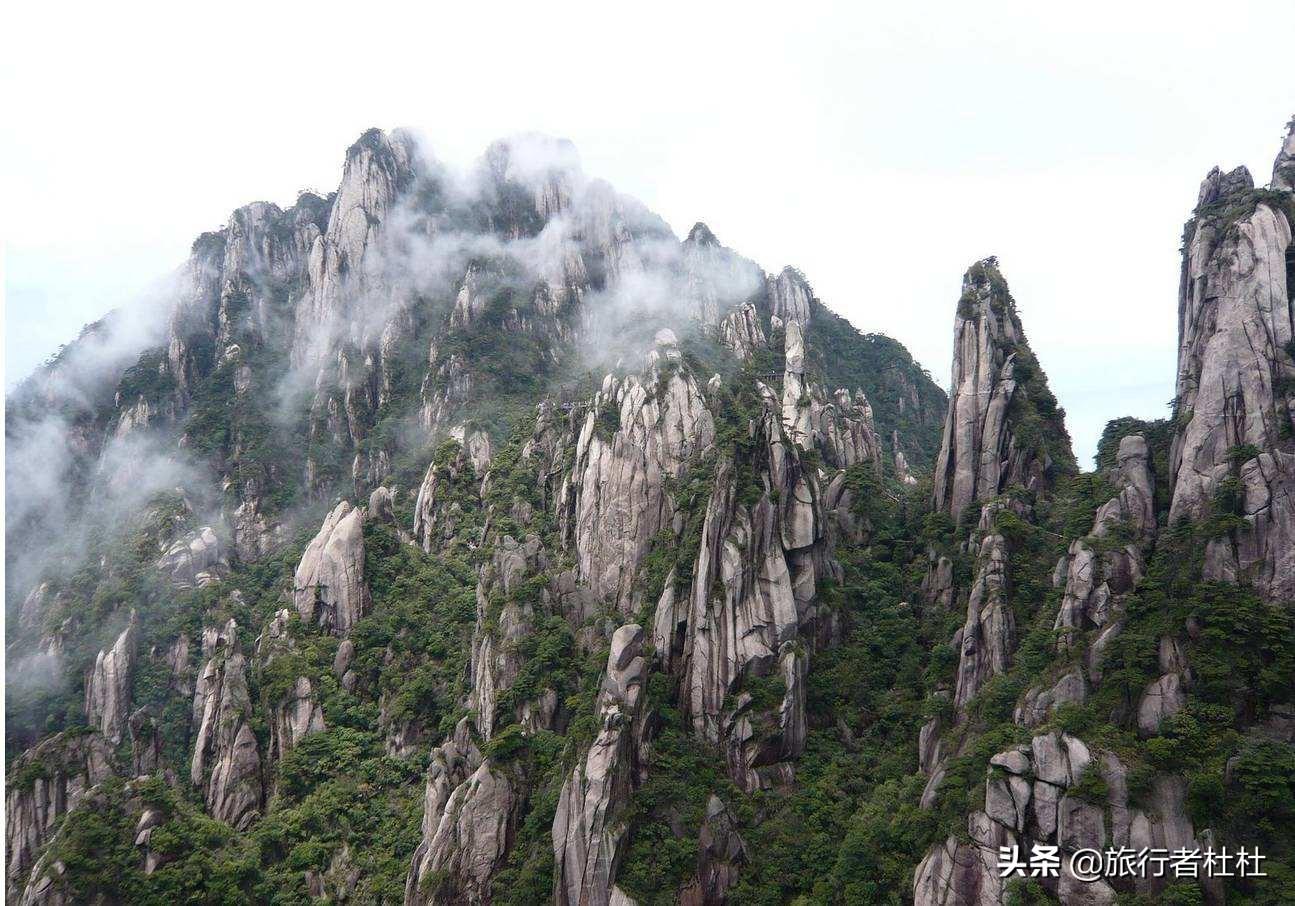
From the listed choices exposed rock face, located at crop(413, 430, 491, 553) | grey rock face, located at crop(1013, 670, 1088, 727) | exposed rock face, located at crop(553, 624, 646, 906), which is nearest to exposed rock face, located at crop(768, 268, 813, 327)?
exposed rock face, located at crop(413, 430, 491, 553)

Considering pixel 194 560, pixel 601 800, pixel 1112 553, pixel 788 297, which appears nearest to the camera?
pixel 1112 553

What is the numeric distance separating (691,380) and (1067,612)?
37027 millimetres

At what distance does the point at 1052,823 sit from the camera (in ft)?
98.5

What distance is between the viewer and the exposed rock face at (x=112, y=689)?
62.0 m

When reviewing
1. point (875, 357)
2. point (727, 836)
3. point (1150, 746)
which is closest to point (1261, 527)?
point (1150, 746)

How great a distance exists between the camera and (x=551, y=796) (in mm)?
42562

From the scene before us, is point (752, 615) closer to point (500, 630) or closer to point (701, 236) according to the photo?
point (500, 630)

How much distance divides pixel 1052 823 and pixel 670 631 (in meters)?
22.7

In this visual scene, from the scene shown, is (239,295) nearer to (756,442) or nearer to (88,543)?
(88,543)

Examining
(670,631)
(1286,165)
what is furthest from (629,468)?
(1286,165)

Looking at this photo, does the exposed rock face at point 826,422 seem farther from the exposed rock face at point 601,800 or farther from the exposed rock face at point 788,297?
the exposed rock face at point 788,297

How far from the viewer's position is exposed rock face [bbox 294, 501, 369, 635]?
6209 centimetres

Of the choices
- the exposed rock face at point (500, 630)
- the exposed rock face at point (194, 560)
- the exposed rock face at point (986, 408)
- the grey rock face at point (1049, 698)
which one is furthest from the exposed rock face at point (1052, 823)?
the exposed rock face at point (194, 560)

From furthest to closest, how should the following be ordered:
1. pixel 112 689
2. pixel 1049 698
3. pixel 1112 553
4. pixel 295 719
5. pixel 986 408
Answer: pixel 112 689 < pixel 295 719 < pixel 986 408 < pixel 1112 553 < pixel 1049 698
